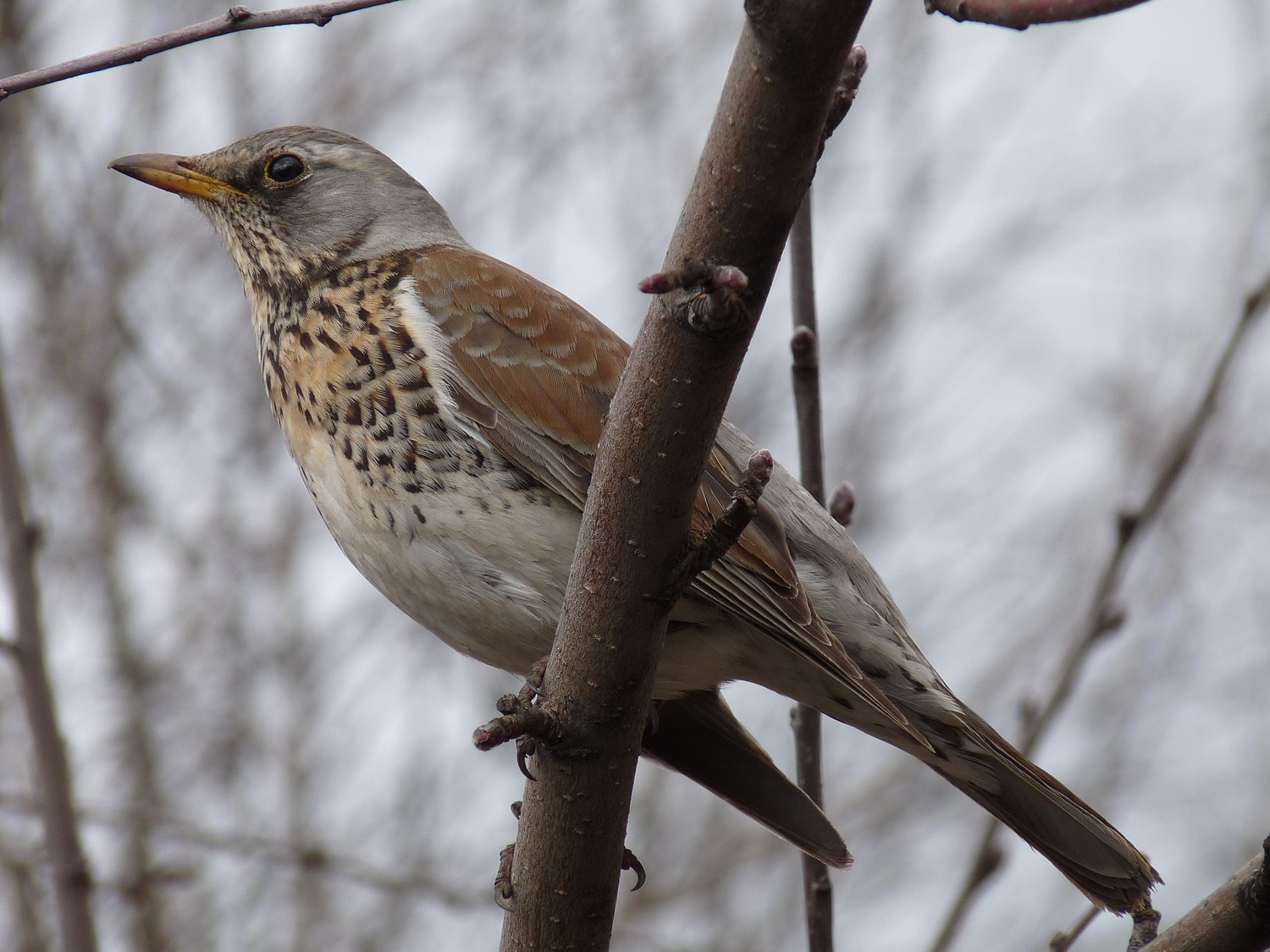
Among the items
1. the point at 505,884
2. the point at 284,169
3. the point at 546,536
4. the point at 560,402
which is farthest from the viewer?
the point at 284,169

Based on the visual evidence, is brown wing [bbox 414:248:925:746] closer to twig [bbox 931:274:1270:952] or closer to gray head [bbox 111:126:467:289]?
gray head [bbox 111:126:467:289]

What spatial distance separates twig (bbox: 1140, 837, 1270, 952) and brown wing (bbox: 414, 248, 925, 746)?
1176mm

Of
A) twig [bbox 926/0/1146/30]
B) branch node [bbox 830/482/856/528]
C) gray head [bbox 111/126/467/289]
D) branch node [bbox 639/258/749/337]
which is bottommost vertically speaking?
twig [bbox 926/0/1146/30]

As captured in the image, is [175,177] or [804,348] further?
[175,177]

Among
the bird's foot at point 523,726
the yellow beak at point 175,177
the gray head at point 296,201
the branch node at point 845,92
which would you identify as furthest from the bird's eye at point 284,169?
the branch node at point 845,92

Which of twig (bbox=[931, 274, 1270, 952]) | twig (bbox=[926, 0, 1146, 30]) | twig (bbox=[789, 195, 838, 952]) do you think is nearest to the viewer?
twig (bbox=[926, 0, 1146, 30])

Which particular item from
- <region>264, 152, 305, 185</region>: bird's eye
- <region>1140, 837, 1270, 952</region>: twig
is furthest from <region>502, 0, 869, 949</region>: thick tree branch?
<region>264, 152, 305, 185</region>: bird's eye

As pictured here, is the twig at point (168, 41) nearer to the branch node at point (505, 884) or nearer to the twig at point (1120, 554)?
the branch node at point (505, 884)

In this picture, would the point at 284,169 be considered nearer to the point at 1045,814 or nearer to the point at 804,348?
the point at 804,348

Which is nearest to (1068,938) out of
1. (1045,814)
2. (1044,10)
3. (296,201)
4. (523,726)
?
(1045,814)

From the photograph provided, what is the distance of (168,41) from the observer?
101 inches

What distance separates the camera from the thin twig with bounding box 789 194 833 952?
12.1 ft

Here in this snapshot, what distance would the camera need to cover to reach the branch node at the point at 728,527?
94.0 inches

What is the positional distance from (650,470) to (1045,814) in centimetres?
199
